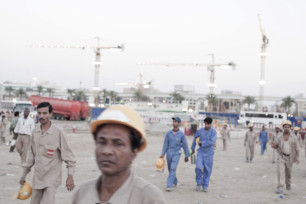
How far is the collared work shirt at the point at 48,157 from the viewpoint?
13.4ft

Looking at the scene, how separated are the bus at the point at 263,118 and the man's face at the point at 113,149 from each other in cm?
5564

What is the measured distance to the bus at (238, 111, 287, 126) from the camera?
182 feet

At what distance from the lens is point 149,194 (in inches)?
64.2

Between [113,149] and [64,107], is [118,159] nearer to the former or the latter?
[113,149]

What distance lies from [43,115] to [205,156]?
5427mm

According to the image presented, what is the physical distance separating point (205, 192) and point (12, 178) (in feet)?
16.6

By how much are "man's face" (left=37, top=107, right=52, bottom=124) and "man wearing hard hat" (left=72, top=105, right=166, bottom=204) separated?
275 cm

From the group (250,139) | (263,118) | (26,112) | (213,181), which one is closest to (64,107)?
(250,139)

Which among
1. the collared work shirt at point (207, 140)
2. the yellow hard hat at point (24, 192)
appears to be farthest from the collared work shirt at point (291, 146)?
the yellow hard hat at point (24, 192)

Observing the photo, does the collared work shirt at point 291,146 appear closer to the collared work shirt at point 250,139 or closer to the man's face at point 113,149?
the collared work shirt at point 250,139

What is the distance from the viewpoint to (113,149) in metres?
1.61

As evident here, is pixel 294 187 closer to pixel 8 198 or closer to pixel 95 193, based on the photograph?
pixel 8 198

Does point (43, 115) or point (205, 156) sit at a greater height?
point (43, 115)

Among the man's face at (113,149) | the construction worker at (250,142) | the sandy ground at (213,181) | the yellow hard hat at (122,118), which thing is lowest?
the sandy ground at (213,181)
